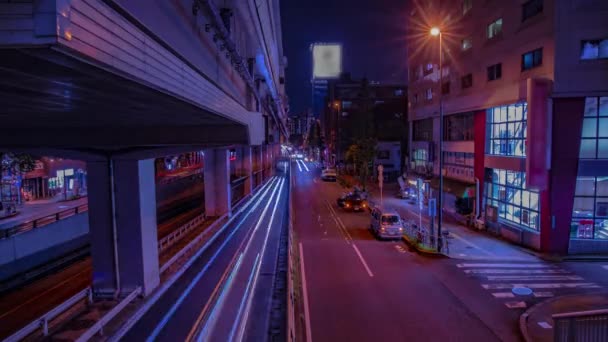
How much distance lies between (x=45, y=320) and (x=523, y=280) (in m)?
14.9

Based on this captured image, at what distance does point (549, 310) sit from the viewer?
11.5 metres

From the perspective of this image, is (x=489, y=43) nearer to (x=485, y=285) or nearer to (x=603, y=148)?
(x=603, y=148)

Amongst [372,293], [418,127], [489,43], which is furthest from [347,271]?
[418,127]

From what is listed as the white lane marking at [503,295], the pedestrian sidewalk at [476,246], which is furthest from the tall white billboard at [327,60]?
the white lane marking at [503,295]

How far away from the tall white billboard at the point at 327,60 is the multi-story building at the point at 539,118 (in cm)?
10934

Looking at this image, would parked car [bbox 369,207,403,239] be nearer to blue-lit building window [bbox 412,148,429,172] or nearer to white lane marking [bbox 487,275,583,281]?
white lane marking [bbox 487,275,583,281]

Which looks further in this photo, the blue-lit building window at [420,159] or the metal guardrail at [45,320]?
the blue-lit building window at [420,159]

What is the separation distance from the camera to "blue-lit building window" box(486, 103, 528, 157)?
20.8 metres

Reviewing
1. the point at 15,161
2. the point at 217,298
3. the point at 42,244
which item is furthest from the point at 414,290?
the point at 15,161

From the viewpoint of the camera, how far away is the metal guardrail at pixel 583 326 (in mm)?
7695

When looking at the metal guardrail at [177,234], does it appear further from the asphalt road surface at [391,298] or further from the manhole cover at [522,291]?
the manhole cover at [522,291]

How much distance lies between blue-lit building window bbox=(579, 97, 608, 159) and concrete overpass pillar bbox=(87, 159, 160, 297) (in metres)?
19.0

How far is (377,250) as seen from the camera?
1936cm

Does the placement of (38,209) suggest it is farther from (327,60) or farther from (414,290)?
(327,60)
